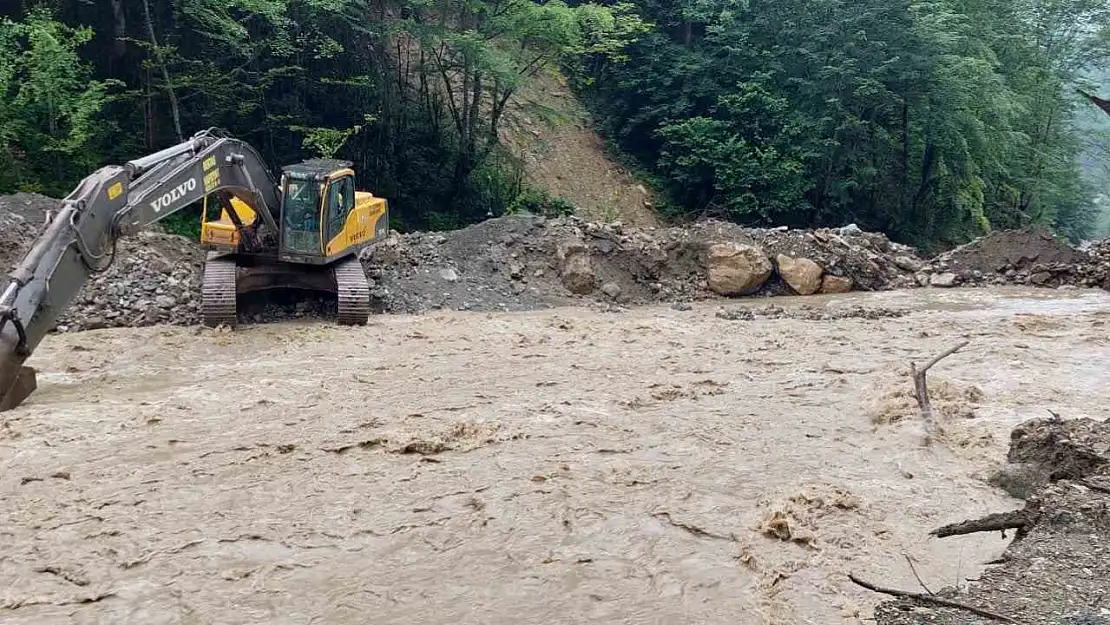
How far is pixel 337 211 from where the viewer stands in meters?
12.1

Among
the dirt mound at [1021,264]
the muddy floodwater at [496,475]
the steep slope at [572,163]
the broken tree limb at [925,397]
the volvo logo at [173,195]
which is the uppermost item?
the steep slope at [572,163]

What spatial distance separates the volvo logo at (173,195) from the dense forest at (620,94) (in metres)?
7.18

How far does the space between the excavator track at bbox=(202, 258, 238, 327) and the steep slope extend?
42.3 ft

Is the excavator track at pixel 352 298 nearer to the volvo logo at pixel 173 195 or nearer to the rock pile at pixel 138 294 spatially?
the rock pile at pixel 138 294

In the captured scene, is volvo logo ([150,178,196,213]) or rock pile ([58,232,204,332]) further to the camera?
rock pile ([58,232,204,332])

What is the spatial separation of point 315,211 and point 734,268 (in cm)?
784

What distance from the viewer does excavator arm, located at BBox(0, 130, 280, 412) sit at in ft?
24.5

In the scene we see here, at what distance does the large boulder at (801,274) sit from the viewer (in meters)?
16.1

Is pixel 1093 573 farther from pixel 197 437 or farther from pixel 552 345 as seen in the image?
pixel 552 345

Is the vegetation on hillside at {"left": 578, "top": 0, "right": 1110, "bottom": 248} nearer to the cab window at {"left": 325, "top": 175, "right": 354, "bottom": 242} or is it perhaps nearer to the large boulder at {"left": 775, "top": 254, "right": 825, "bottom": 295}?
the large boulder at {"left": 775, "top": 254, "right": 825, "bottom": 295}

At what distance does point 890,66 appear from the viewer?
69.5 ft

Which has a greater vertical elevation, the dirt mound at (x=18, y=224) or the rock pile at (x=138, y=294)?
the dirt mound at (x=18, y=224)

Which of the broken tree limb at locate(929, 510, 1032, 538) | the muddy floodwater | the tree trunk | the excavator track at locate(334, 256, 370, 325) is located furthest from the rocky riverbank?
the broken tree limb at locate(929, 510, 1032, 538)

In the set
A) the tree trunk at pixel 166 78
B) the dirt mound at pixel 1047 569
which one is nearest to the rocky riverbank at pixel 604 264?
the tree trunk at pixel 166 78
